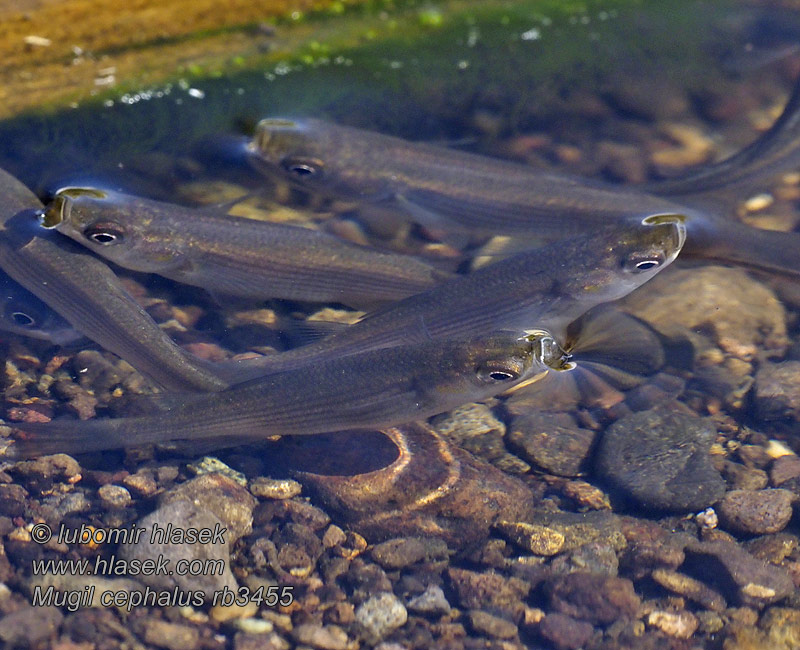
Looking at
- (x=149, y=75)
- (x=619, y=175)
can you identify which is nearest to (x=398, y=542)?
(x=619, y=175)

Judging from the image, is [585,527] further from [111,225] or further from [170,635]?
[111,225]

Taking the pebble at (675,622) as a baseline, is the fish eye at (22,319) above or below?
above

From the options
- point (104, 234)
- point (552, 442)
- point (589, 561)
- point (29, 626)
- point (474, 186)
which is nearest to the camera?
point (29, 626)

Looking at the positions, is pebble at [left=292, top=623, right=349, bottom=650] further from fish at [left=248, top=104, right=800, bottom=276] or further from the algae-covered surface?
fish at [left=248, top=104, right=800, bottom=276]

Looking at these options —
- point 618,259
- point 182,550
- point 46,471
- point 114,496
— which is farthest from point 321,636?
point 618,259

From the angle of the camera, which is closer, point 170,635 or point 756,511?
point 170,635

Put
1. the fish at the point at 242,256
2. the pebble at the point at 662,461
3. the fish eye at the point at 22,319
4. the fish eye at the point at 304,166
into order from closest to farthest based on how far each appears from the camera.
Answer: the pebble at the point at 662,461 → the fish eye at the point at 22,319 → the fish at the point at 242,256 → the fish eye at the point at 304,166

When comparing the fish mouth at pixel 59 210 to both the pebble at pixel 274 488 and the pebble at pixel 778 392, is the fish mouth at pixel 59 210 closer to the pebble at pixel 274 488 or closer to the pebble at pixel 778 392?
the pebble at pixel 274 488

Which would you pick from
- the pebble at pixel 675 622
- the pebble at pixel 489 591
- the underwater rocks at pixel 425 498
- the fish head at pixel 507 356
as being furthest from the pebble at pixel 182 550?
the pebble at pixel 675 622

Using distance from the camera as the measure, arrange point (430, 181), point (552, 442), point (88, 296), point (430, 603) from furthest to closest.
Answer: point (430, 181), point (88, 296), point (552, 442), point (430, 603)
